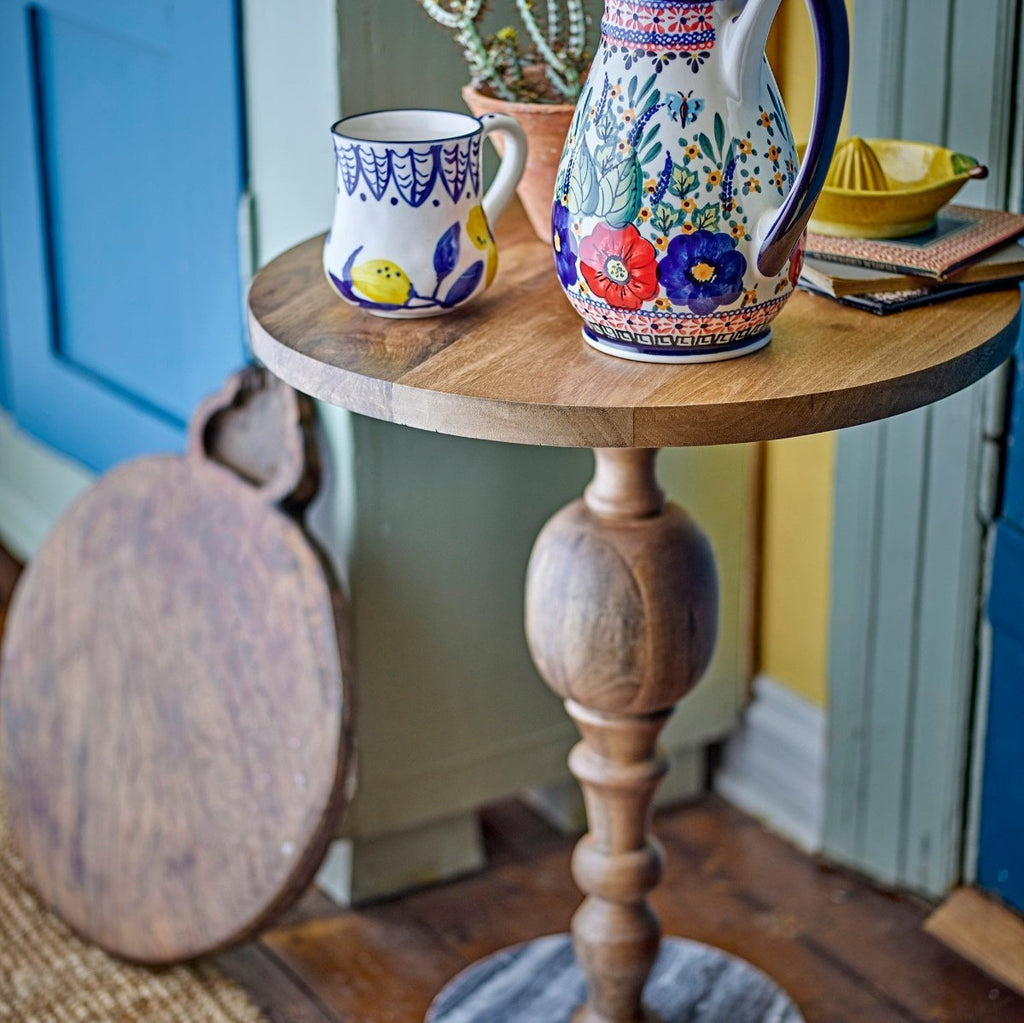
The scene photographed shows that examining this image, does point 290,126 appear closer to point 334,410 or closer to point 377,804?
point 334,410

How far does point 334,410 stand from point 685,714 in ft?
1.85

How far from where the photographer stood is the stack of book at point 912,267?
3.53 feet

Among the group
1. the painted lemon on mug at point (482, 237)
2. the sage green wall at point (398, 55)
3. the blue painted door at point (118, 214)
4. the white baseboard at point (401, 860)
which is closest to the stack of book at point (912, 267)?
the painted lemon on mug at point (482, 237)

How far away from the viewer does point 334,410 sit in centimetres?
147

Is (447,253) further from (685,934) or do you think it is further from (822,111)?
(685,934)

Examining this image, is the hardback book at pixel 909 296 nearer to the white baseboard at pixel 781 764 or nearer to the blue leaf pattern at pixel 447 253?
the blue leaf pattern at pixel 447 253

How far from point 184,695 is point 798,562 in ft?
2.15

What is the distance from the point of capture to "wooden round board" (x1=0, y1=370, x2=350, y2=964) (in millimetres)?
1448

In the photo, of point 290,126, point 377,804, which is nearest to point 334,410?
point 290,126

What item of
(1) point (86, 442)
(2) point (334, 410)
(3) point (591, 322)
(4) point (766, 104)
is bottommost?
(1) point (86, 442)

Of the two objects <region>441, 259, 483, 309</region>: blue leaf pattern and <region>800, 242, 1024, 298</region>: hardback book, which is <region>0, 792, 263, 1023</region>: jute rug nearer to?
<region>441, 259, 483, 309</region>: blue leaf pattern

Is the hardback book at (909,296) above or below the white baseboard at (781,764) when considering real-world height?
above

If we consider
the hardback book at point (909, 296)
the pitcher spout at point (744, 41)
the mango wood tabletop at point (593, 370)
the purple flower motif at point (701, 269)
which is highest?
the pitcher spout at point (744, 41)

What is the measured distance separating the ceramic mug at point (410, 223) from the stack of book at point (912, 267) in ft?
0.77
